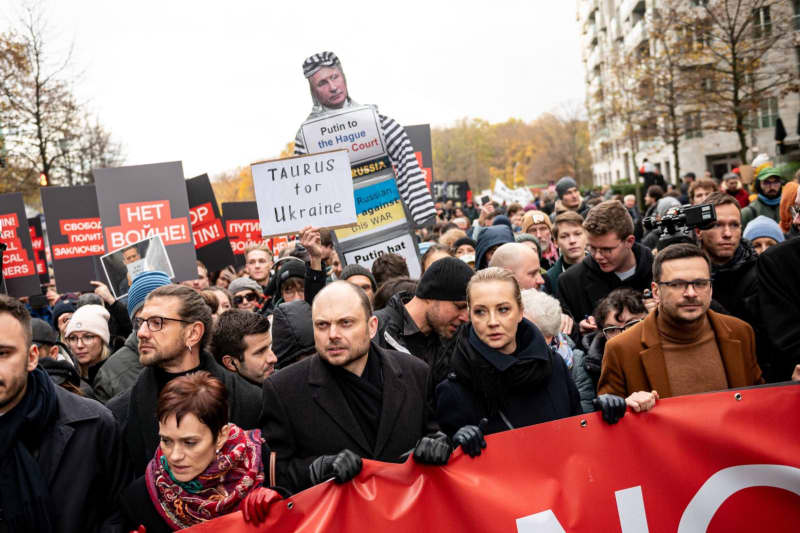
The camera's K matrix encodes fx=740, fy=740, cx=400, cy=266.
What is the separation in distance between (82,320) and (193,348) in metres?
2.26

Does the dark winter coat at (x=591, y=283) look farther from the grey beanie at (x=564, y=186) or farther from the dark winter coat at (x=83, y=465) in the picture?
the grey beanie at (x=564, y=186)

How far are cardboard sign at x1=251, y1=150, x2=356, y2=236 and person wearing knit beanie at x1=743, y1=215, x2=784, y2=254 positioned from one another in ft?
11.7

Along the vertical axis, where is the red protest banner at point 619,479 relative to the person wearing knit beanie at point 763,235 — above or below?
below

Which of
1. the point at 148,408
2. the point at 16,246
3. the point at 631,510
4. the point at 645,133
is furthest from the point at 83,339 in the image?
the point at 645,133

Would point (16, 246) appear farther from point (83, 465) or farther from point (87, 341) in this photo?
point (83, 465)

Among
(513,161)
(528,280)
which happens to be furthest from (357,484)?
(513,161)

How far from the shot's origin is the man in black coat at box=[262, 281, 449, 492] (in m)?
3.28

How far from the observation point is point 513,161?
118875 millimetres

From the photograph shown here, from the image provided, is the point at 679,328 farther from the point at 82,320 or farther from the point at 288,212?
the point at 82,320

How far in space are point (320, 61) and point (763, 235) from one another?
4.38 m

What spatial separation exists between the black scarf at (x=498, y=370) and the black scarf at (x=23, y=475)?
1.79 meters

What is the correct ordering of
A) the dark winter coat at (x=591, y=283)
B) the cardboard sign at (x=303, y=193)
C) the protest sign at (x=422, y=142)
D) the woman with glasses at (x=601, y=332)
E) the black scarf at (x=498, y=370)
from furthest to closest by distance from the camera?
the protest sign at (x=422, y=142), the cardboard sign at (x=303, y=193), the dark winter coat at (x=591, y=283), the woman with glasses at (x=601, y=332), the black scarf at (x=498, y=370)

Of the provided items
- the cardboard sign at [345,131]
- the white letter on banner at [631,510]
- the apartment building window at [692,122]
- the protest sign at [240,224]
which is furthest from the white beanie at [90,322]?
the apartment building window at [692,122]

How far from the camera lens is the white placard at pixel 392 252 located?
736 cm
